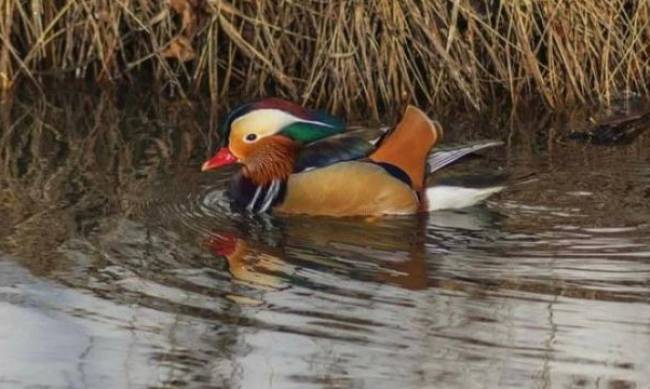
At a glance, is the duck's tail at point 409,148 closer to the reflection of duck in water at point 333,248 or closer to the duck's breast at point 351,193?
the duck's breast at point 351,193

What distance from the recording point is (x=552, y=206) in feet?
22.0

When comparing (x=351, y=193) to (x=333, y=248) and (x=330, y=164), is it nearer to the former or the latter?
(x=330, y=164)

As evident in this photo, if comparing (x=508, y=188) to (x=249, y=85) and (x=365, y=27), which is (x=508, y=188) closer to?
(x=365, y=27)

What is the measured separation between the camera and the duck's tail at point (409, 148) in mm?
6797

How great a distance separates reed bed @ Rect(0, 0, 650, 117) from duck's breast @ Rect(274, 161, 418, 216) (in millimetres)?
1749

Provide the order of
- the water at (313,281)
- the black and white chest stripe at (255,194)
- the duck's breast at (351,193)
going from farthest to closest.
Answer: the black and white chest stripe at (255,194), the duck's breast at (351,193), the water at (313,281)

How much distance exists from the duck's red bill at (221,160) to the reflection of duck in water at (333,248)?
40cm

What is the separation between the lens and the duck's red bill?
700 cm

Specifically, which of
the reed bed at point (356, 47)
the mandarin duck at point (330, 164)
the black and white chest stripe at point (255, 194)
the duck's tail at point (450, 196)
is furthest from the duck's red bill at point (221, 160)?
the reed bed at point (356, 47)

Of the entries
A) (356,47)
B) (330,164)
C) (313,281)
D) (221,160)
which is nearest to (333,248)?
(313,281)

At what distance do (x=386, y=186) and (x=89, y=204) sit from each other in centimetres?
108

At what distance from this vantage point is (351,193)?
671 centimetres

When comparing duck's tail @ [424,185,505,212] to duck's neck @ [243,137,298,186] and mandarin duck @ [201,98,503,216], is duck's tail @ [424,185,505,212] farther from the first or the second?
duck's neck @ [243,137,298,186]

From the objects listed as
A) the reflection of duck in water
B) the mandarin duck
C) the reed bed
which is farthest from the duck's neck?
the reed bed
